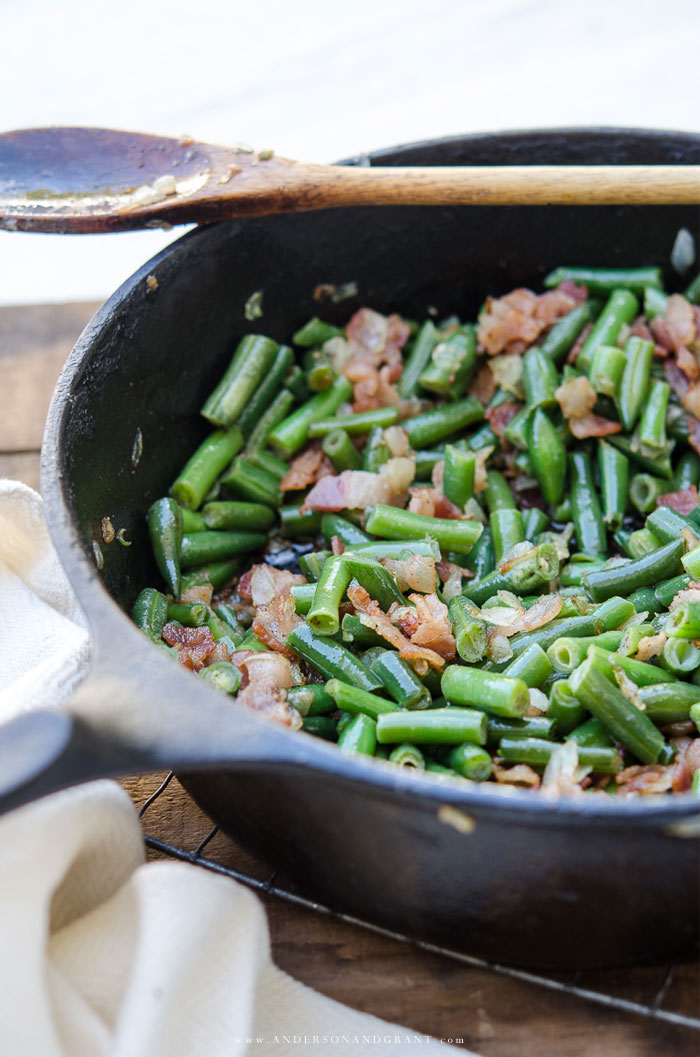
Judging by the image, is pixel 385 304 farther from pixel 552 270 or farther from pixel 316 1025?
pixel 316 1025

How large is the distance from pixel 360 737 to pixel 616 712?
1.73ft

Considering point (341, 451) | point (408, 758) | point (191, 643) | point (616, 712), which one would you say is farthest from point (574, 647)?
point (341, 451)

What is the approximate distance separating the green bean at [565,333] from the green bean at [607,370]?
18 cm

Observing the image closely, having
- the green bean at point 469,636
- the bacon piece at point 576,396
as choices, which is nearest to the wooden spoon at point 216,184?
the bacon piece at point 576,396

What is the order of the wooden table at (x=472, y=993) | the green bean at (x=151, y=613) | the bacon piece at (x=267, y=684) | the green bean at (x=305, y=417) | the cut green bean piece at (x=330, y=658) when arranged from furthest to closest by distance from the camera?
the green bean at (x=305, y=417), the green bean at (x=151, y=613), the cut green bean piece at (x=330, y=658), the bacon piece at (x=267, y=684), the wooden table at (x=472, y=993)

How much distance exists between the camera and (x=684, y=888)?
5.32ft

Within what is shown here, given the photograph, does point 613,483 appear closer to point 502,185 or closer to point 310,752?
point 502,185

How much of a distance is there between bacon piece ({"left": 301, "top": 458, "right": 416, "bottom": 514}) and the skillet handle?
4.44ft

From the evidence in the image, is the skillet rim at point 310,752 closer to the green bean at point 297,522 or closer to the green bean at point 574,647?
the green bean at point 574,647

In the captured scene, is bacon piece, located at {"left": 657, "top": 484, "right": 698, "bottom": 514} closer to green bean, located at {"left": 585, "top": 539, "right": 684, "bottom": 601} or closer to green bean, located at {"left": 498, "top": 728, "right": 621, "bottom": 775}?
green bean, located at {"left": 585, "top": 539, "right": 684, "bottom": 601}

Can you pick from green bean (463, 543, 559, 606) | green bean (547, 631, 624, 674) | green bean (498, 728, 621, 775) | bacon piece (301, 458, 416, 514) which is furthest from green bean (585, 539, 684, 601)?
bacon piece (301, 458, 416, 514)

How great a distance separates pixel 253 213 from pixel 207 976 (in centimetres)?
198

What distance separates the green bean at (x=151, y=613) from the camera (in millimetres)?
2479

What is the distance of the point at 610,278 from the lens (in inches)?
126
